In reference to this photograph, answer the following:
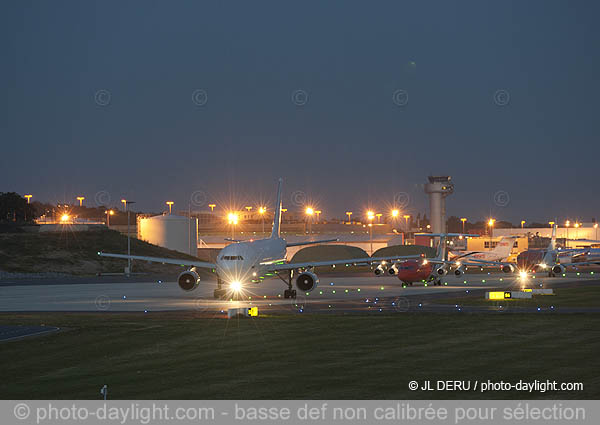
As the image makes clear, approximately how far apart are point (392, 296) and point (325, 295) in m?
5.75

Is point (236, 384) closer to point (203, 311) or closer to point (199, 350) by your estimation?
point (199, 350)

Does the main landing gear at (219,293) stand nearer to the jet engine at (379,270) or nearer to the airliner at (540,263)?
the jet engine at (379,270)

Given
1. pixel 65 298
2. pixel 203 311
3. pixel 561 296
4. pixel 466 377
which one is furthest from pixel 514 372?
pixel 65 298

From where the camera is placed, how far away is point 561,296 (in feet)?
205

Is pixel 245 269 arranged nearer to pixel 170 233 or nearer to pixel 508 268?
pixel 508 268

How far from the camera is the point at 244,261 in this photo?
60281mm

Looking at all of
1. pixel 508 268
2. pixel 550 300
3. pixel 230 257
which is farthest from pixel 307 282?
pixel 508 268

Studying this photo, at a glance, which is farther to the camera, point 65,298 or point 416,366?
point 65,298

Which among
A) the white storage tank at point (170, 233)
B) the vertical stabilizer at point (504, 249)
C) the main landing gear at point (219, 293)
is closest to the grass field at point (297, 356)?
the main landing gear at point (219, 293)

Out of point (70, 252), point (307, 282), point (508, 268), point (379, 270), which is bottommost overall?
point (307, 282)

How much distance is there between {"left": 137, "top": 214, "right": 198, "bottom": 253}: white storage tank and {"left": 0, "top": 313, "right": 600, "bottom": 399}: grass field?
13239 centimetres

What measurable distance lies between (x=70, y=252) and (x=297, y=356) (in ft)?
415

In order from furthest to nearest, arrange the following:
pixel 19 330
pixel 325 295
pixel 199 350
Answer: pixel 325 295 → pixel 19 330 → pixel 199 350

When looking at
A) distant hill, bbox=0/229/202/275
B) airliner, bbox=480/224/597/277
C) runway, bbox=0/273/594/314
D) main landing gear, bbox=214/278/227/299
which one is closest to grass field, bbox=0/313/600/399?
runway, bbox=0/273/594/314
